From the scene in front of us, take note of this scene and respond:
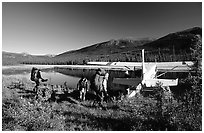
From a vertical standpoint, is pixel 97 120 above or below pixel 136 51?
below

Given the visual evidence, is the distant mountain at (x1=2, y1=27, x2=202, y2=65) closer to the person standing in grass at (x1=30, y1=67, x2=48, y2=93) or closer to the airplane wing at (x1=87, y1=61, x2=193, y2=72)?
the airplane wing at (x1=87, y1=61, x2=193, y2=72)

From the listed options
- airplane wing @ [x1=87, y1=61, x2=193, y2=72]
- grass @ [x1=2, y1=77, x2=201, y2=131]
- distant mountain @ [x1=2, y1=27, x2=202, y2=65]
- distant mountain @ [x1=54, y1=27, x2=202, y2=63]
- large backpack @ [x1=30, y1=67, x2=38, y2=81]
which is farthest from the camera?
distant mountain @ [x1=54, y1=27, x2=202, y2=63]

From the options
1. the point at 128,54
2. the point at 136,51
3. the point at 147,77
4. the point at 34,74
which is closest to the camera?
the point at 34,74

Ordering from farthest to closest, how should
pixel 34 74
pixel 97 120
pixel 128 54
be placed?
pixel 128 54 → pixel 34 74 → pixel 97 120

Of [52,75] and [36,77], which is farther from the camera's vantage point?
[52,75]

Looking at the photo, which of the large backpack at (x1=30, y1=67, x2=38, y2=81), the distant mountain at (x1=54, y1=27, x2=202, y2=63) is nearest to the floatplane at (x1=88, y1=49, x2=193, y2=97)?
the large backpack at (x1=30, y1=67, x2=38, y2=81)

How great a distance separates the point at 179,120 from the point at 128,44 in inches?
5828

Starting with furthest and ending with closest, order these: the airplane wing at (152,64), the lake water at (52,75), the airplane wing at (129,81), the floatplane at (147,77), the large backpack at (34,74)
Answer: the lake water at (52,75) → the airplane wing at (152,64) → the airplane wing at (129,81) → the floatplane at (147,77) → the large backpack at (34,74)

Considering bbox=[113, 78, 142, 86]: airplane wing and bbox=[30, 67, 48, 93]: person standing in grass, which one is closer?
bbox=[30, 67, 48, 93]: person standing in grass

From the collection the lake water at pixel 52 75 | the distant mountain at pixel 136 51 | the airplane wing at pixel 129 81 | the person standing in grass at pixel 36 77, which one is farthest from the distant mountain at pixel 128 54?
the person standing in grass at pixel 36 77

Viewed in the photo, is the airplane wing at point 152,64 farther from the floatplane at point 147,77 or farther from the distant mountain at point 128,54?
the distant mountain at point 128,54

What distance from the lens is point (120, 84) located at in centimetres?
1753

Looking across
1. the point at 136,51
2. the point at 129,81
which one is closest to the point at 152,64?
the point at 129,81

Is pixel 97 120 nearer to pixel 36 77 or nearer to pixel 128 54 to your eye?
pixel 36 77
